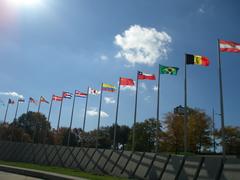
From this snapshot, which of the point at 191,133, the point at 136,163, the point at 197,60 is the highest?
the point at 197,60

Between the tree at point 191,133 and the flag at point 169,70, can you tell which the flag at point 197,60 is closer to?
the flag at point 169,70

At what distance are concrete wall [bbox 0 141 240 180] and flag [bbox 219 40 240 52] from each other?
8.15 m

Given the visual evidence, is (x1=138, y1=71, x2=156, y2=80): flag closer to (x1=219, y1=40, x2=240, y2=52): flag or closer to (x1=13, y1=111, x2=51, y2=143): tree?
(x1=219, y1=40, x2=240, y2=52): flag

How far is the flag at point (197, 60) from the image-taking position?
79.9ft

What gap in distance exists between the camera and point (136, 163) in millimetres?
25328

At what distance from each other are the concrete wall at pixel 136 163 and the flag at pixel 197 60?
7844 millimetres

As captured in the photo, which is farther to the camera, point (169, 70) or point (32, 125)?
point (32, 125)

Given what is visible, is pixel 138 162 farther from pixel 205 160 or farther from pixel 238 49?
pixel 238 49

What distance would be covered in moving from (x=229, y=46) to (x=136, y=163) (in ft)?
38.6

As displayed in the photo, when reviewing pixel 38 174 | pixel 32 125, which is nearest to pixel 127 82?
pixel 38 174

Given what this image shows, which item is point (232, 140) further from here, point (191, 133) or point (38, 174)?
point (38, 174)

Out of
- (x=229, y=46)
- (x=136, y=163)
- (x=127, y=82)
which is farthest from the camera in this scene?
(x=127, y=82)

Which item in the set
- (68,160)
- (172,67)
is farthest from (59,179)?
(68,160)

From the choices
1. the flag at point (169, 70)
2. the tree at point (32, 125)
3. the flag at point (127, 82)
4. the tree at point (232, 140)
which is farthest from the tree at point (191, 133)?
the tree at point (32, 125)
